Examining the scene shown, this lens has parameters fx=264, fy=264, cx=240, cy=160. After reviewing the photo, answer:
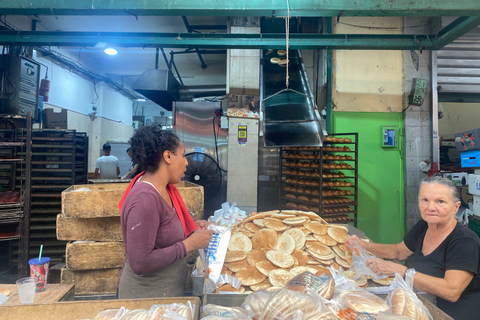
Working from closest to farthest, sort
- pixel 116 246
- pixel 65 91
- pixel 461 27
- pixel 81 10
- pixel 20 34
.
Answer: pixel 116 246
pixel 81 10
pixel 461 27
pixel 20 34
pixel 65 91

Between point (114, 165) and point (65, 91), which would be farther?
point (65, 91)

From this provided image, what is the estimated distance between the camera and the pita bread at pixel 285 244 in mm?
2001

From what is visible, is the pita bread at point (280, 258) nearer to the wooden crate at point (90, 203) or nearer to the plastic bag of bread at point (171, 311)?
the plastic bag of bread at point (171, 311)

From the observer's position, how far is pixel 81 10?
309cm

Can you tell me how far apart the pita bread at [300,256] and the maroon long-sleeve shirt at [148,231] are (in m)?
0.86

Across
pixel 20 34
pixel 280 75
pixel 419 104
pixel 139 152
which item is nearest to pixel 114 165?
pixel 20 34

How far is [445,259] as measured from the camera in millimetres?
1619

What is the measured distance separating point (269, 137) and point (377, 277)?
2.71 m

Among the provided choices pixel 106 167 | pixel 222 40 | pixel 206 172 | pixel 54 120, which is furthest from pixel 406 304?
pixel 106 167

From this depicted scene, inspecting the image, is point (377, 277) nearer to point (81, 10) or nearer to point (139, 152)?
point (139, 152)

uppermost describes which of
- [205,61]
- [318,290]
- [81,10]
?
[205,61]

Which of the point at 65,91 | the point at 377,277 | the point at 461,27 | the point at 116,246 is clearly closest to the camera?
the point at 377,277

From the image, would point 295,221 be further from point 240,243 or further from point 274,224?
point 240,243

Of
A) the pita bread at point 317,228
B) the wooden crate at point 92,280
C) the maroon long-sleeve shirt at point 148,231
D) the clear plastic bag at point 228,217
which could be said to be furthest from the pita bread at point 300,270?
the wooden crate at point 92,280
